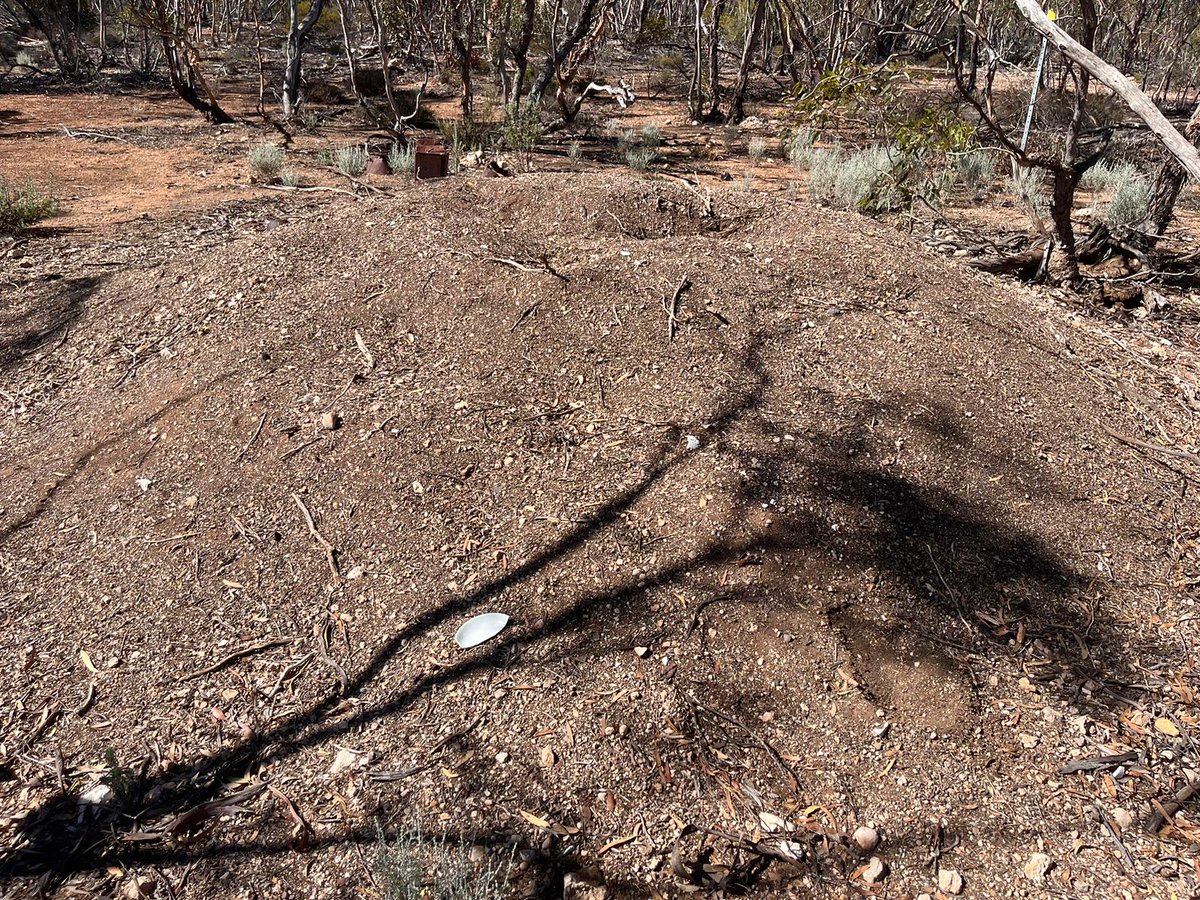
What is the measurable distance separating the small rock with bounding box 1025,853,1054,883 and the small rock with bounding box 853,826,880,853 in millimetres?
326

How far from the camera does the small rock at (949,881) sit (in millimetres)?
1797

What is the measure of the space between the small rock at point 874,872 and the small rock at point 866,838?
3 cm

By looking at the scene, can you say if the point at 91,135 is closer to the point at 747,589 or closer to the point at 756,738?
the point at 747,589

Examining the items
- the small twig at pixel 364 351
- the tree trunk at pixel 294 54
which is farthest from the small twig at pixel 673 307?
the tree trunk at pixel 294 54

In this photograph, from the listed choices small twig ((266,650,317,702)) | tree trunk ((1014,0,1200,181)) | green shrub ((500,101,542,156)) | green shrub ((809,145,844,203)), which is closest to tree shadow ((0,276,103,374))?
small twig ((266,650,317,702))

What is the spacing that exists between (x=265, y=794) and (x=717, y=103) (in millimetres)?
13007

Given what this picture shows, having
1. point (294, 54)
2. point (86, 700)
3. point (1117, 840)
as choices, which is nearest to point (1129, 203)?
point (1117, 840)

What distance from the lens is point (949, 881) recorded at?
1.81 meters

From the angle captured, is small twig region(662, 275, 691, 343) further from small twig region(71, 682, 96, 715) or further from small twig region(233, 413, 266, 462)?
small twig region(71, 682, 96, 715)

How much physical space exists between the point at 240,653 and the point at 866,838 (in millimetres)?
1683

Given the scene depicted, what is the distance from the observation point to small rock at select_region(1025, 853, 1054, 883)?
5.98 feet

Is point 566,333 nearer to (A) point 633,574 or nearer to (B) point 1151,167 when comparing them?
(A) point 633,574

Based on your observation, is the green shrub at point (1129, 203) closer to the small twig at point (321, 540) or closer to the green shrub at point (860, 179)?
the green shrub at point (860, 179)

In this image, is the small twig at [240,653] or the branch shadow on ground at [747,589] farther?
the small twig at [240,653]
